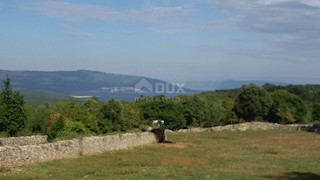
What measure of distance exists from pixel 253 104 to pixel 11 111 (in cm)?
6370

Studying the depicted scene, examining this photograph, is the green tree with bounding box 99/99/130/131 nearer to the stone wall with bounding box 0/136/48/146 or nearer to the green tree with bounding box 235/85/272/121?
the stone wall with bounding box 0/136/48/146

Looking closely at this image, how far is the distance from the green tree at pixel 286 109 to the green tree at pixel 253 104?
320 centimetres

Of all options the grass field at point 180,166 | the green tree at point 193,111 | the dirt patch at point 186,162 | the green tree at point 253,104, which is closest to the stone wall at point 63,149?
the grass field at point 180,166

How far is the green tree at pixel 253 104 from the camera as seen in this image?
108 metres

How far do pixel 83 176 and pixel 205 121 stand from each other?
77.8m

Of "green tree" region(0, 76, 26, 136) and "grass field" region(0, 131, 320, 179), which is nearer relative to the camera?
"grass field" region(0, 131, 320, 179)

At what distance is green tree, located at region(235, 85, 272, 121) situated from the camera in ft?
354

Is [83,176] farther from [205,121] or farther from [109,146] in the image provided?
[205,121]

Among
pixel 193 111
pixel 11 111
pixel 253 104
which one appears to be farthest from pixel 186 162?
pixel 253 104

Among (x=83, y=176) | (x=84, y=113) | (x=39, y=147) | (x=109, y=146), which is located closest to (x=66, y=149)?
(x=39, y=147)

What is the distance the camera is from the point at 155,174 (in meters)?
27.2

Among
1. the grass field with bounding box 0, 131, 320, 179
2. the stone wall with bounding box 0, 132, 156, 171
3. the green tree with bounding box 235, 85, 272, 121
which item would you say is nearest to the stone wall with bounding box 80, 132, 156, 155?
the stone wall with bounding box 0, 132, 156, 171

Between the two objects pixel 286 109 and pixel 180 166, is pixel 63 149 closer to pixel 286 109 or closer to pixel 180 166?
pixel 180 166

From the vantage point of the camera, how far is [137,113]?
9012 cm
